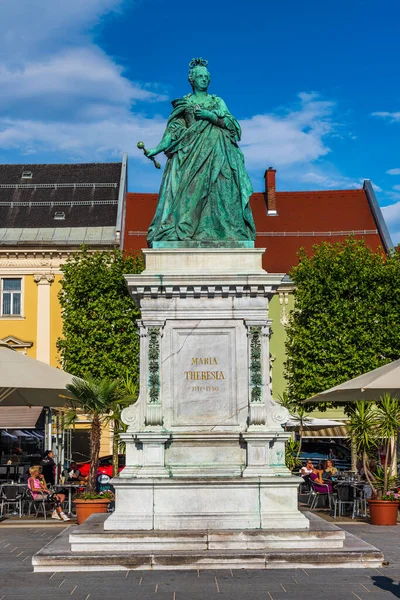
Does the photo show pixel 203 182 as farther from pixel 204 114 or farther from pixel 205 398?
pixel 205 398

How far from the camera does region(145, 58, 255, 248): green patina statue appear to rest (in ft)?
46.9

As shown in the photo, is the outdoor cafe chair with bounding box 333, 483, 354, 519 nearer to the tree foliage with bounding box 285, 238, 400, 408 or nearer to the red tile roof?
the tree foliage with bounding box 285, 238, 400, 408

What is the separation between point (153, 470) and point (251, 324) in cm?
268

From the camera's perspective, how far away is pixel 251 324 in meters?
13.4

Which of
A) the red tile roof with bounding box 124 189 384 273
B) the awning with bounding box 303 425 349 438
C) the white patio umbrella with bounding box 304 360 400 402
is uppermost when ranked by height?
the red tile roof with bounding box 124 189 384 273

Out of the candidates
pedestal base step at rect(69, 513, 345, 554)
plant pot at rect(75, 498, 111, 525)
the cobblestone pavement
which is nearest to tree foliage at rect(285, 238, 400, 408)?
plant pot at rect(75, 498, 111, 525)

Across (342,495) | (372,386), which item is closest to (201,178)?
(372,386)

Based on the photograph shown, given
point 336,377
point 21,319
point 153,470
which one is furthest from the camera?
point 21,319

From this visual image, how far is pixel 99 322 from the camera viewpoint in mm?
33000

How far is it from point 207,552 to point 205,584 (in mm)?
1219

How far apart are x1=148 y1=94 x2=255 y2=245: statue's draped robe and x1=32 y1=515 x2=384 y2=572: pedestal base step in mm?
4905

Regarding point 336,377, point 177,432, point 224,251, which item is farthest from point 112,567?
point 336,377

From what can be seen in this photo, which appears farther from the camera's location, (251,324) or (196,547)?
(251,324)

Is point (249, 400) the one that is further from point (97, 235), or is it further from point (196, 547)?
point (97, 235)
